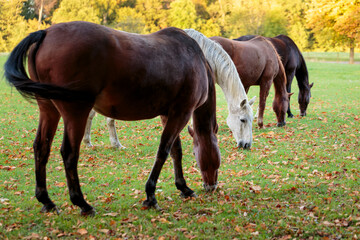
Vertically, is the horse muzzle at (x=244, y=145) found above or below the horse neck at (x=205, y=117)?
below

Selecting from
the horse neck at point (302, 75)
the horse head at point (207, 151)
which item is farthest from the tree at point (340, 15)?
the horse head at point (207, 151)

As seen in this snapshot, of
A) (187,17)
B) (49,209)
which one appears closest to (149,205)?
(49,209)

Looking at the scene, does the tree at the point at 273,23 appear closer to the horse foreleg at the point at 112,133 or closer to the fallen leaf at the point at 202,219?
the horse foreleg at the point at 112,133

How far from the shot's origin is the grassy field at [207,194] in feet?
12.4

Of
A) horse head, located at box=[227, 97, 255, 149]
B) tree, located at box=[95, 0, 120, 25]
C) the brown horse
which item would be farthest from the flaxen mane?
tree, located at box=[95, 0, 120, 25]

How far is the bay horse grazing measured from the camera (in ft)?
11.2

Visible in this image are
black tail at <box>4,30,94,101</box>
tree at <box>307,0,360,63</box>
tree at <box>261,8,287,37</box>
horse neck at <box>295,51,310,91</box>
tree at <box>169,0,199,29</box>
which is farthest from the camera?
tree at <box>261,8,287,37</box>

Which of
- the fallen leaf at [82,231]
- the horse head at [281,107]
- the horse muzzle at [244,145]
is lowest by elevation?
the horse head at [281,107]

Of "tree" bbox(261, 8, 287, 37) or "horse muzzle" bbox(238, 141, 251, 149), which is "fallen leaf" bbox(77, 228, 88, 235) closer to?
"horse muzzle" bbox(238, 141, 251, 149)

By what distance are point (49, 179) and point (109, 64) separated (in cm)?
305

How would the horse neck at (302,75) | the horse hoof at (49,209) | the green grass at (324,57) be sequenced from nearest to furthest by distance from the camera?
1. the horse hoof at (49,209)
2. the horse neck at (302,75)
3. the green grass at (324,57)

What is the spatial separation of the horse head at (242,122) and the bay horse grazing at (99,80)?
275 cm

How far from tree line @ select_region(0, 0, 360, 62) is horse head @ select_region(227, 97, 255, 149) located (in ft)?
77.7

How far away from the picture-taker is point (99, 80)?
11.5ft
